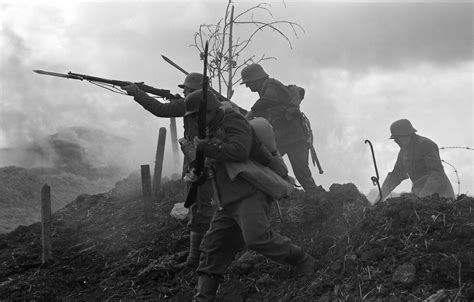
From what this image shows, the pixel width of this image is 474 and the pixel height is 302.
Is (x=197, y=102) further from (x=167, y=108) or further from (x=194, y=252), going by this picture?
(x=194, y=252)

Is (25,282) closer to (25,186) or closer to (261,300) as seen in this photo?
(261,300)

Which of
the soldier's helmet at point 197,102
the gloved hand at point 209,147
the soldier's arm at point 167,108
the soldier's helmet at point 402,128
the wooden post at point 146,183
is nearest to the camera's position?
the gloved hand at point 209,147

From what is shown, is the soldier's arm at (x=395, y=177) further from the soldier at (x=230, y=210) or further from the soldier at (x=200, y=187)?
the soldier at (x=230, y=210)

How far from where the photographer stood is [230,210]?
17.8 ft

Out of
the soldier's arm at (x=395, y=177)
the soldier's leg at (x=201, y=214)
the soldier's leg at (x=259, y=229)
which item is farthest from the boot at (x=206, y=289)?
the soldier's arm at (x=395, y=177)

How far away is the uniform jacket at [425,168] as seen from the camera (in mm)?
8086

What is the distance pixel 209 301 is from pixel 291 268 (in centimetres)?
111

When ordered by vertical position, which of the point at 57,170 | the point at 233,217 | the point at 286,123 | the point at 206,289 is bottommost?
the point at 206,289

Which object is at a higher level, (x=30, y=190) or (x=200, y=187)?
(x=30, y=190)

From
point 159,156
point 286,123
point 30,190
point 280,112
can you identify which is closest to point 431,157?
point 286,123

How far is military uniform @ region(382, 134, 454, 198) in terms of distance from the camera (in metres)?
8.09

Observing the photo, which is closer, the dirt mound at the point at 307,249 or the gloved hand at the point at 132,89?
the dirt mound at the point at 307,249

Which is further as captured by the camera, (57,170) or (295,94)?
(57,170)

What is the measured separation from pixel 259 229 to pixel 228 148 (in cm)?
69
